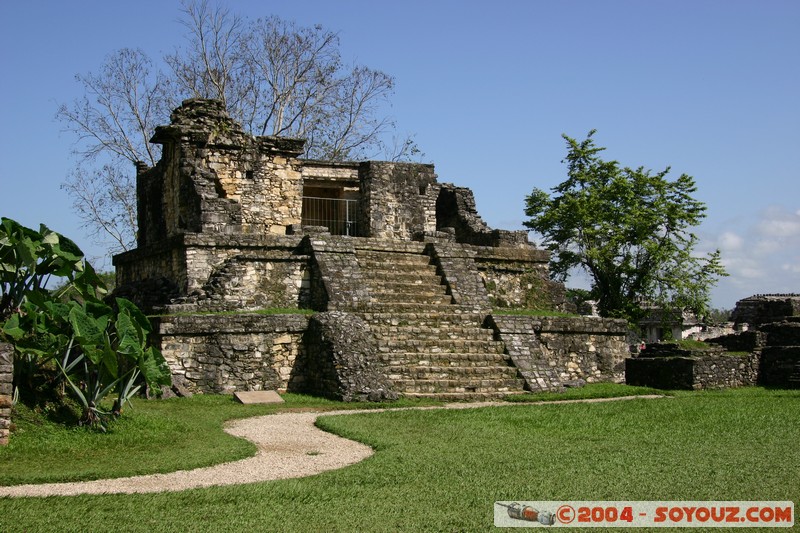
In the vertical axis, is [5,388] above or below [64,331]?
below

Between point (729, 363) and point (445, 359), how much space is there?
6998 mm

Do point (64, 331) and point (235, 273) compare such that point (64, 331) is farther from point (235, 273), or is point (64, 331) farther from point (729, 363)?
point (729, 363)

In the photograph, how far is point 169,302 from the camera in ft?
53.2

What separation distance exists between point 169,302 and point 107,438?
6.87 meters

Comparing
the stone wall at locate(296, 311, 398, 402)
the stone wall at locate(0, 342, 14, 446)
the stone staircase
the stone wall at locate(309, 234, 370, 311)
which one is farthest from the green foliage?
the stone wall at locate(309, 234, 370, 311)

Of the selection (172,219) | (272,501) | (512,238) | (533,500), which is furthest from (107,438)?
(512,238)

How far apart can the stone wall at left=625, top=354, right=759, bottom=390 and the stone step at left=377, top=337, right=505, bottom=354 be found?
444cm

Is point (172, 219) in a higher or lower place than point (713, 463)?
higher

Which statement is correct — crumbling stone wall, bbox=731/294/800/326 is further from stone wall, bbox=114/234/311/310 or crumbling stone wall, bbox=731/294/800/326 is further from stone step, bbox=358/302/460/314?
stone wall, bbox=114/234/311/310

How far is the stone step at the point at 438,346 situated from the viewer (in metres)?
14.8

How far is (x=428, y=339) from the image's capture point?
15.2m

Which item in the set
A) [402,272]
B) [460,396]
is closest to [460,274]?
[402,272]

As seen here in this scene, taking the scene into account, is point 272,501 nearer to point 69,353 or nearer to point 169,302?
point 69,353

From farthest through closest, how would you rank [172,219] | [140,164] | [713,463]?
[140,164]
[172,219]
[713,463]
